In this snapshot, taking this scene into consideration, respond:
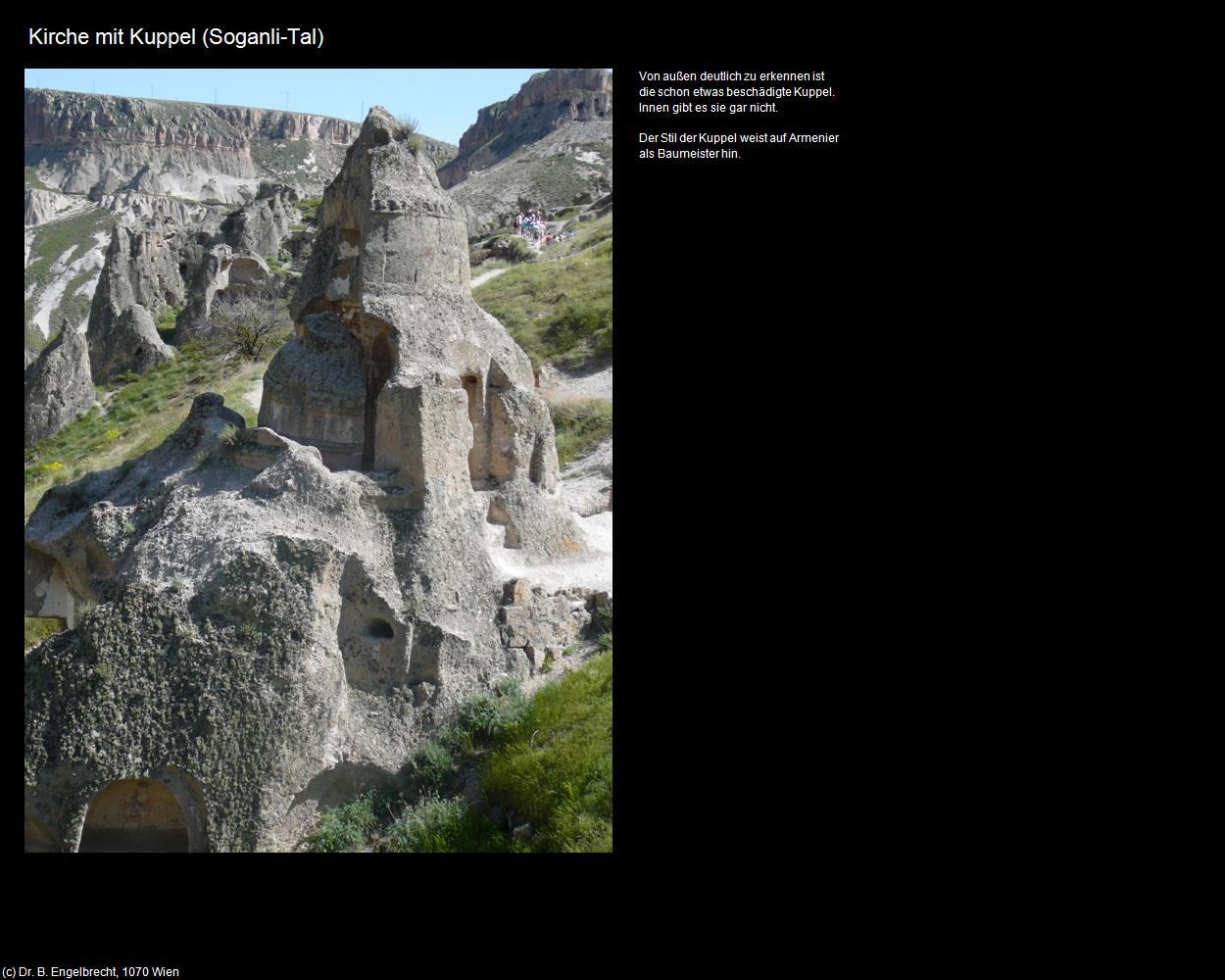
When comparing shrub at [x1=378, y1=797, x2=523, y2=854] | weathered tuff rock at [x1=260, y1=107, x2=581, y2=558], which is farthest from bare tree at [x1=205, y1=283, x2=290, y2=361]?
shrub at [x1=378, y1=797, x2=523, y2=854]

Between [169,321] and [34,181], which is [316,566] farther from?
[34,181]

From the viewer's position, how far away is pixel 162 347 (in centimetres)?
3719

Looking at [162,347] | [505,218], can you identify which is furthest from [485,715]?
[505,218]

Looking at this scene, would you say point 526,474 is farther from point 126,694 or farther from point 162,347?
point 162,347

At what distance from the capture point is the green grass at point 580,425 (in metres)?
17.9

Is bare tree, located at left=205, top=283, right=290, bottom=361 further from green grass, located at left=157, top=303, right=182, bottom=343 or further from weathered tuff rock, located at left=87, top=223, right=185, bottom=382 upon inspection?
green grass, located at left=157, top=303, right=182, bottom=343

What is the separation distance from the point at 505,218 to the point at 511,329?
36172 millimetres

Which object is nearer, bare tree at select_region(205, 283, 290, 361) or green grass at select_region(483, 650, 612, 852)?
green grass at select_region(483, 650, 612, 852)

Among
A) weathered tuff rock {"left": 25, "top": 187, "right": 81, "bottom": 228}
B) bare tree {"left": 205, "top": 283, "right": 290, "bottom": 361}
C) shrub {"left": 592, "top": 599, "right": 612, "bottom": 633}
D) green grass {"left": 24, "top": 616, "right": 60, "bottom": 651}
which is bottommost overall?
green grass {"left": 24, "top": 616, "right": 60, "bottom": 651}

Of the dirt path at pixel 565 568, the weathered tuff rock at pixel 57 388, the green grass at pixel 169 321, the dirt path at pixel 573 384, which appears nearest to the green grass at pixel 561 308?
the dirt path at pixel 573 384

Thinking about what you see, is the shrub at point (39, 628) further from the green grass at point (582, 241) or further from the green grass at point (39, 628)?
the green grass at point (582, 241)

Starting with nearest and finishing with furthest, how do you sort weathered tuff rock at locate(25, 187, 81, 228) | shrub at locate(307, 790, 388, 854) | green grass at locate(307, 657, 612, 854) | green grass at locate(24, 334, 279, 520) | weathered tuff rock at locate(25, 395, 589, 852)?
green grass at locate(307, 657, 612, 854), weathered tuff rock at locate(25, 395, 589, 852), shrub at locate(307, 790, 388, 854), green grass at locate(24, 334, 279, 520), weathered tuff rock at locate(25, 187, 81, 228)

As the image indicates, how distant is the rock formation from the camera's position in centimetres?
778

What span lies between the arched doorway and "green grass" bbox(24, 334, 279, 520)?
40.3 ft
